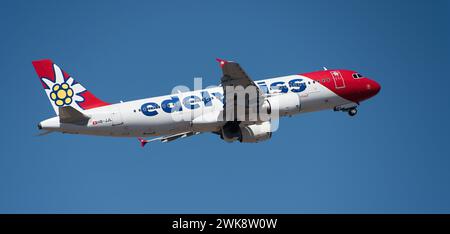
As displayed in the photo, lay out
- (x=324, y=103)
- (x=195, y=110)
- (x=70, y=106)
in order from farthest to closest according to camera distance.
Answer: (x=324, y=103) < (x=195, y=110) < (x=70, y=106)

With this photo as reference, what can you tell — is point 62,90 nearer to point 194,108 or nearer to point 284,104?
point 194,108

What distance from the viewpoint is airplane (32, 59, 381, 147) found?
161 feet

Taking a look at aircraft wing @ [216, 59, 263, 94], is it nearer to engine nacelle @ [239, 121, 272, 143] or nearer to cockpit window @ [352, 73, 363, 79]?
engine nacelle @ [239, 121, 272, 143]

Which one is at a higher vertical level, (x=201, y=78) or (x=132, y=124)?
(x=201, y=78)

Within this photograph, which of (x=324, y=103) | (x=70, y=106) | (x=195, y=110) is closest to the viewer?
(x=70, y=106)

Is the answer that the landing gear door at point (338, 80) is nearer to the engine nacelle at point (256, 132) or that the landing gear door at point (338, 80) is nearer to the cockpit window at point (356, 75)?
the cockpit window at point (356, 75)

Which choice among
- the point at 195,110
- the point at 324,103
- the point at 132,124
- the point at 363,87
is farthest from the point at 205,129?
the point at 363,87

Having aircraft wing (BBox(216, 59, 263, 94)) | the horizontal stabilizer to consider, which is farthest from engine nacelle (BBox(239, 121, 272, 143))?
the horizontal stabilizer

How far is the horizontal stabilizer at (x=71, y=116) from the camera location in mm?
47750

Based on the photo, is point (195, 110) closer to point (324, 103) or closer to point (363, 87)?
point (324, 103)

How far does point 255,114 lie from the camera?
2039 inches

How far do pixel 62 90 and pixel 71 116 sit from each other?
153 inches

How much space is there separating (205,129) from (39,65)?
13.0 m

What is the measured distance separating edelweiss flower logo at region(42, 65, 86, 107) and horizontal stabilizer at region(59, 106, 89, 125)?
2.87 meters
